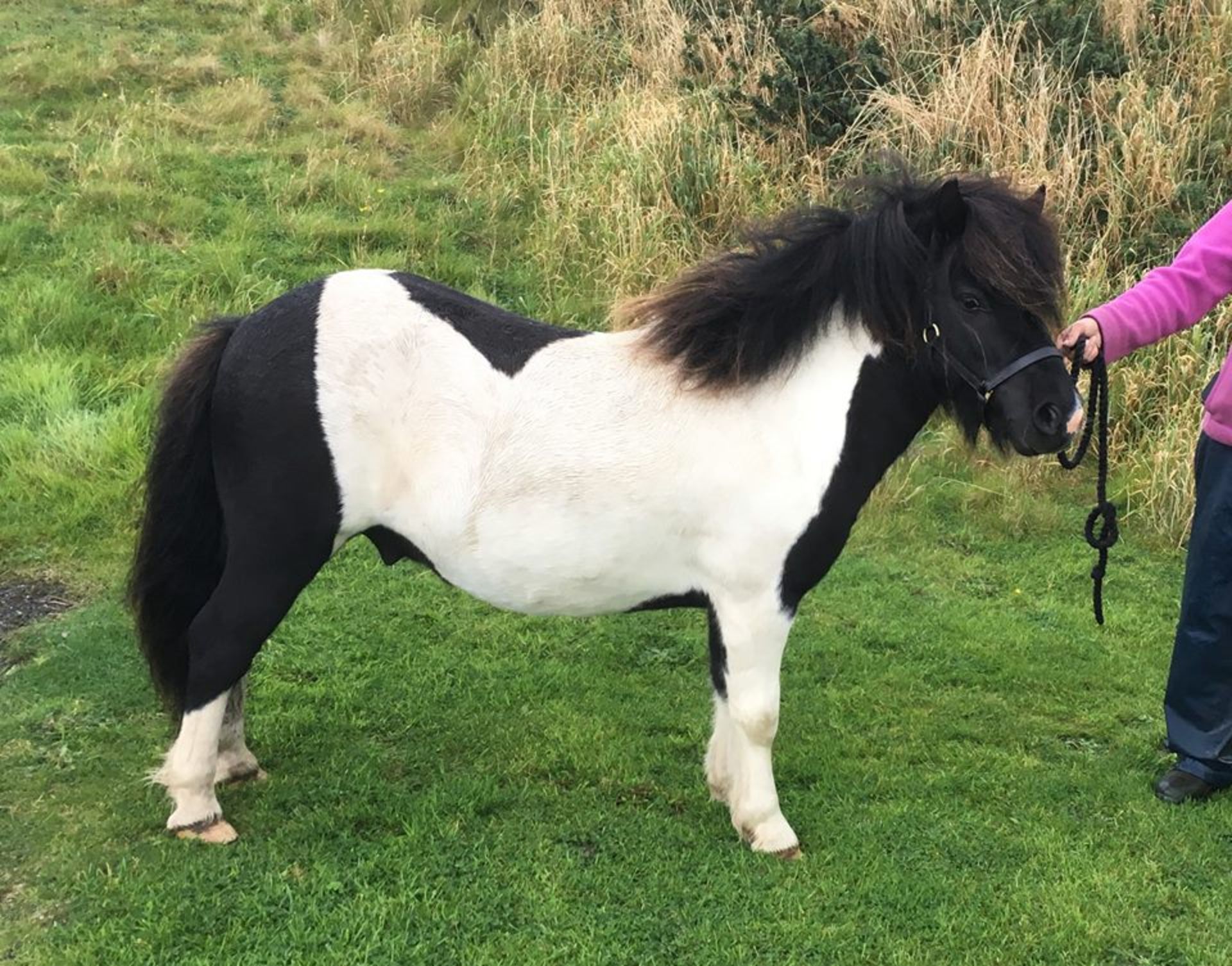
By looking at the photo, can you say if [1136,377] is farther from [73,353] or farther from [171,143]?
[171,143]

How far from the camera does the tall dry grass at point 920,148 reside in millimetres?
6527

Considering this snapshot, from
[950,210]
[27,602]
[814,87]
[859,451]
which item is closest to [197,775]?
[27,602]

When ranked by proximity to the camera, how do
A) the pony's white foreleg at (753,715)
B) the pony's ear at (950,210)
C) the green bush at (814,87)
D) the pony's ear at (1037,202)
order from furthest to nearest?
the green bush at (814,87) → the pony's white foreleg at (753,715) → the pony's ear at (1037,202) → the pony's ear at (950,210)

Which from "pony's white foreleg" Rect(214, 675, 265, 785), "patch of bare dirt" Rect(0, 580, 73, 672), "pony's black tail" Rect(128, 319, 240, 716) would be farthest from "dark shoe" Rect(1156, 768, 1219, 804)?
"patch of bare dirt" Rect(0, 580, 73, 672)

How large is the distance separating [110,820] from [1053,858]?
2.90m

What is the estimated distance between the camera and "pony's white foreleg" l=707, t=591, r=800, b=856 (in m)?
3.06

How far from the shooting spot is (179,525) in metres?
3.31

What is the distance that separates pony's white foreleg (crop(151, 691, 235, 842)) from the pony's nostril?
2425mm

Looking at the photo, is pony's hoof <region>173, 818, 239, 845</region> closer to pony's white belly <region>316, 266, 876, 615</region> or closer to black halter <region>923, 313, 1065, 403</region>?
pony's white belly <region>316, 266, 876, 615</region>

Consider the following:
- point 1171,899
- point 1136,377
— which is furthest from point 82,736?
point 1136,377

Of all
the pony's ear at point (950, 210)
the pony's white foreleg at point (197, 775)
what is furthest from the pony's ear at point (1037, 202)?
the pony's white foreleg at point (197, 775)

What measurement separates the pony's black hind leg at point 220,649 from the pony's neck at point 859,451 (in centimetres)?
139

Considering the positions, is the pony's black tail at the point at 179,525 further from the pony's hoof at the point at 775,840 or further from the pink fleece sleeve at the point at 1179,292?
the pink fleece sleeve at the point at 1179,292

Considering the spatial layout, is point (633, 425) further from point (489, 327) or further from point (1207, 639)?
point (1207, 639)
